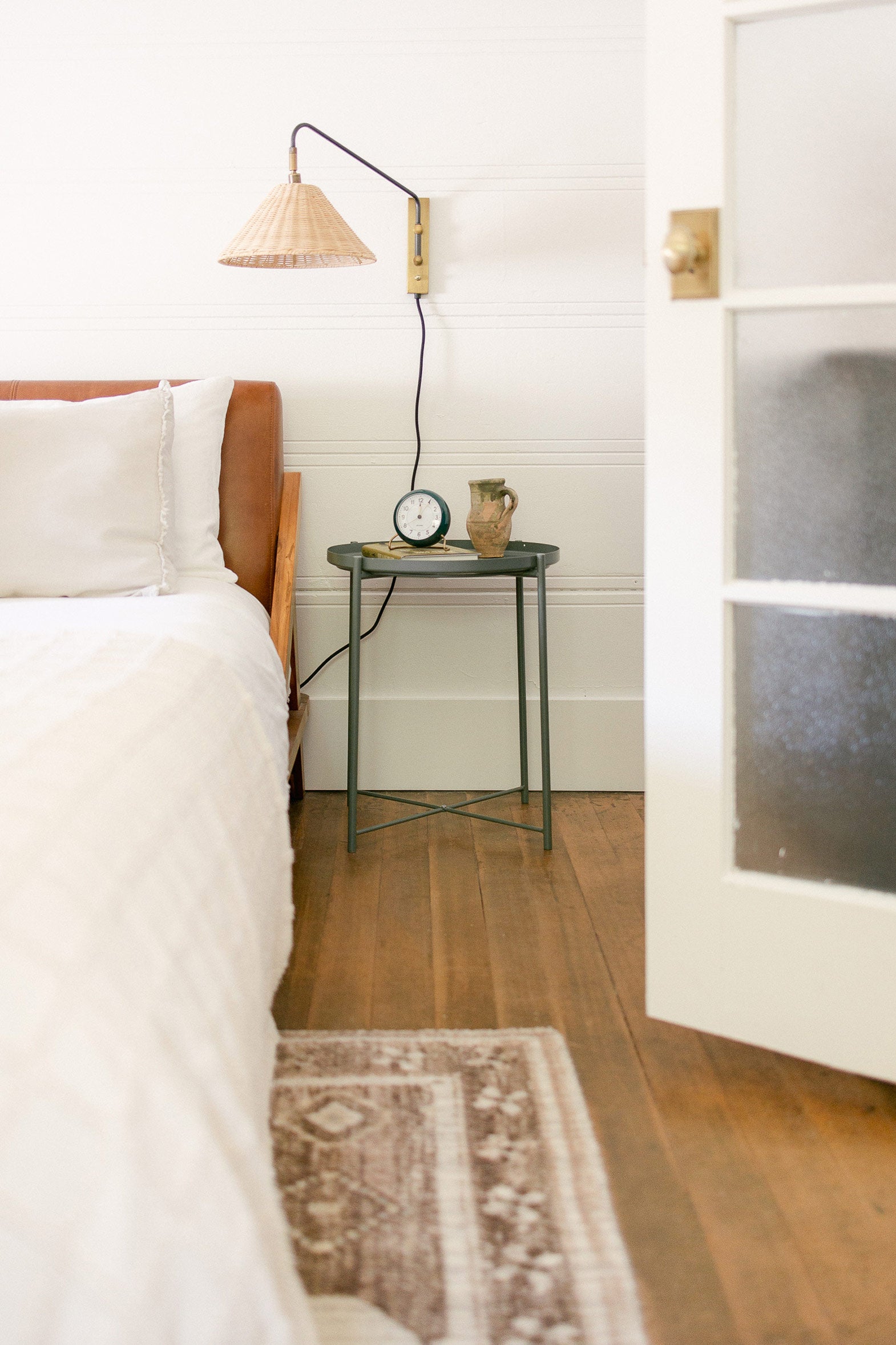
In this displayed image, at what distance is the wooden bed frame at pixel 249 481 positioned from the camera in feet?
8.07

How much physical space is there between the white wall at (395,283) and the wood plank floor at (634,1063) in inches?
17.4

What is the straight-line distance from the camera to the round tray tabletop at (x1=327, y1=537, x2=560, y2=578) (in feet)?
7.33

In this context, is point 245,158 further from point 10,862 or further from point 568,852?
point 10,862

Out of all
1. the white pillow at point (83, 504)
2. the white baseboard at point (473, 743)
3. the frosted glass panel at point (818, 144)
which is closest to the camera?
the frosted glass panel at point (818, 144)

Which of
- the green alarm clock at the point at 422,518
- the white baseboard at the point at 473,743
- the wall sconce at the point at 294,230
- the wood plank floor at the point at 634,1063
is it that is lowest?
the wood plank floor at the point at 634,1063

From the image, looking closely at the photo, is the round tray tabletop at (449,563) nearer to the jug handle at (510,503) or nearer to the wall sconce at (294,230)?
the jug handle at (510,503)

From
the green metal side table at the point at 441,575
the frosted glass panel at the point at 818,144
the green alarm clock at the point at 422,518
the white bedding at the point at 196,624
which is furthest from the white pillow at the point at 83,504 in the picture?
the frosted glass panel at the point at 818,144

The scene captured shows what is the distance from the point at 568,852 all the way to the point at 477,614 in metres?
0.69

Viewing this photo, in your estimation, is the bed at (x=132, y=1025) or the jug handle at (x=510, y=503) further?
the jug handle at (x=510, y=503)

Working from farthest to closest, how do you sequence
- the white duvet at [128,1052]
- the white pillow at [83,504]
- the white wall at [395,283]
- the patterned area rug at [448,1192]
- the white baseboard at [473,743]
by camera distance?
→ the white baseboard at [473,743]
the white wall at [395,283]
the white pillow at [83,504]
the patterned area rug at [448,1192]
the white duvet at [128,1052]

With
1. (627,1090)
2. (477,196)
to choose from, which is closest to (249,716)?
(627,1090)

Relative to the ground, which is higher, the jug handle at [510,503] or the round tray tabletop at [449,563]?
the jug handle at [510,503]

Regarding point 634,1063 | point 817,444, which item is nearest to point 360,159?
point 817,444

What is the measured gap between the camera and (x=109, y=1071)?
73 centimetres
